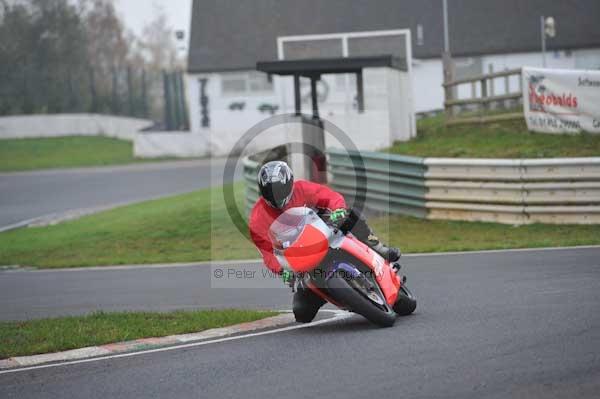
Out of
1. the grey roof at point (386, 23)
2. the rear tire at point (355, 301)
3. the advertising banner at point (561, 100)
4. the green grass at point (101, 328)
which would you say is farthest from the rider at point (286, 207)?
the grey roof at point (386, 23)

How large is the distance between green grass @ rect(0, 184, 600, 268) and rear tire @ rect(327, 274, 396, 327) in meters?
6.80

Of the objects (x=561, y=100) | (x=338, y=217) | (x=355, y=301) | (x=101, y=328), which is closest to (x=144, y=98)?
(x=561, y=100)

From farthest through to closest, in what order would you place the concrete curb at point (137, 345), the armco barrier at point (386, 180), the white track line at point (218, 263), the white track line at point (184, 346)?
the armco barrier at point (386, 180) → the white track line at point (218, 263) → the concrete curb at point (137, 345) → the white track line at point (184, 346)

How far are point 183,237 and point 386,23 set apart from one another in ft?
93.9

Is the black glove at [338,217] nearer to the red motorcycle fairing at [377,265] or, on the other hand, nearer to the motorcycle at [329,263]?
the motorcycle at [329,263]

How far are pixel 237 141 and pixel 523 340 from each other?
111 ft

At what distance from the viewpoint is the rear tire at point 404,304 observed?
380 inches

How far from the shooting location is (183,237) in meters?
20.8

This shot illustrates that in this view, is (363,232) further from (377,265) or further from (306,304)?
(306,304)

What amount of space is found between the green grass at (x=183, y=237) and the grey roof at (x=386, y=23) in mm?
22717

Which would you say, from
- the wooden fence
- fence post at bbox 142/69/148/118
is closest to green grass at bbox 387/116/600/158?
the wooden fence

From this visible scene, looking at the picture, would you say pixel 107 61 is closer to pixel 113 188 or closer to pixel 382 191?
pixel 113 188

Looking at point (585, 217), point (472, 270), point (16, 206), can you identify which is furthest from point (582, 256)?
point (16, 206)

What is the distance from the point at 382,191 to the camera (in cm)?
1936
